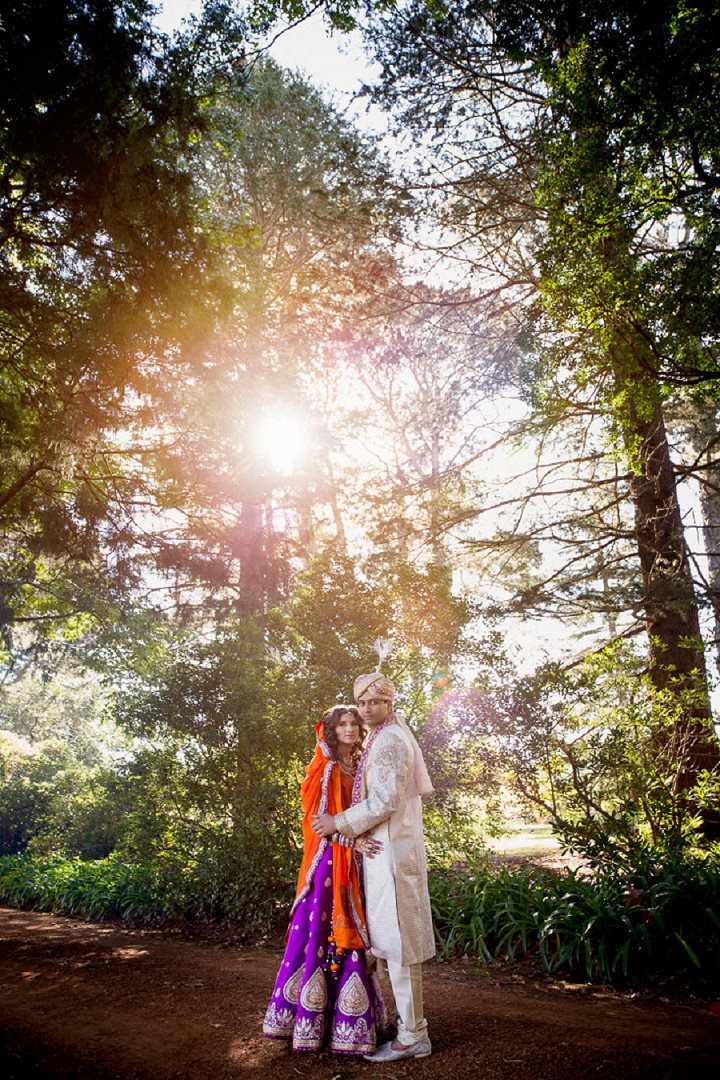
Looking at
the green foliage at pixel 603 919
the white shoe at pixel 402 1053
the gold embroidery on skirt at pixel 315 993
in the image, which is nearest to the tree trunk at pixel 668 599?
the green foliage at pixel 603 919

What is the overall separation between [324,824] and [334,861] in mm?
251

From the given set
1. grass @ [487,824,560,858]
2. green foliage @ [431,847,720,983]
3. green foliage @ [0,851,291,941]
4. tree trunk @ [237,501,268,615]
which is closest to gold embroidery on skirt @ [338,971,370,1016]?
green foliage @ [431,847,720,983]

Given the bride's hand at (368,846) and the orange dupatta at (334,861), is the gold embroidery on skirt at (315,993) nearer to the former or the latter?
the orange dupatta at (334,861)

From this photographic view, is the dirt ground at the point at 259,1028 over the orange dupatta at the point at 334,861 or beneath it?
beneath

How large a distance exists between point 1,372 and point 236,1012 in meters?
6.27

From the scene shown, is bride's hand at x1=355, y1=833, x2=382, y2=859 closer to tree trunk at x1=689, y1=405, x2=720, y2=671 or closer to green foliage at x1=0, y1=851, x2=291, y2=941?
green foliage at x1=0, y1=851, x2=291, y2=941

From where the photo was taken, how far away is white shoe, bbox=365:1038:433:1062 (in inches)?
134

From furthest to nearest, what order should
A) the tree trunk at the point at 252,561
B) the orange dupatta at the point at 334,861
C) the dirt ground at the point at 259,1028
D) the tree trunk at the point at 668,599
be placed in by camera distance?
the tree trunk at the point at 252,561
the tree trunk at the point at 668,599
the orange dupatta at the point at 334,861
the dirt ground at the point at 259,1028

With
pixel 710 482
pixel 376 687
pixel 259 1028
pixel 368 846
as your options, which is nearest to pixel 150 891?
pixel 259 1028

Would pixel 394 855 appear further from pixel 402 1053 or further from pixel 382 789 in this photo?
pixel 402 1053

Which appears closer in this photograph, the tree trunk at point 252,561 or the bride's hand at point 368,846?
the bride's hand at point 368,846

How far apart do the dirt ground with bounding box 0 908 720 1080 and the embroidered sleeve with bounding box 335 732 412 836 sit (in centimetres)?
109

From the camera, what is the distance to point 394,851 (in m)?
3.56

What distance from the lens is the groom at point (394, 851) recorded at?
3.42 metres
